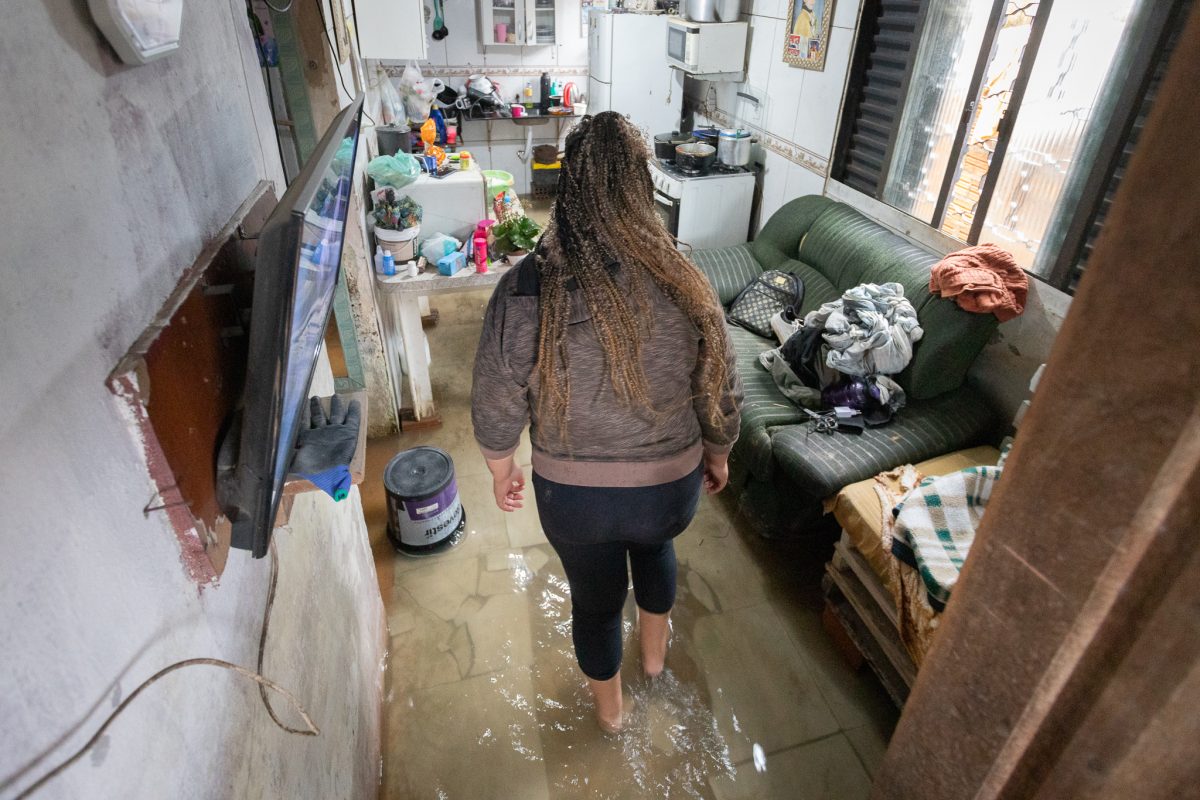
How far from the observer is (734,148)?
400cm

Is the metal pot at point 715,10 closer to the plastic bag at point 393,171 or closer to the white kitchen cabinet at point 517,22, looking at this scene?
the white kitchen cabinet at point 517,22

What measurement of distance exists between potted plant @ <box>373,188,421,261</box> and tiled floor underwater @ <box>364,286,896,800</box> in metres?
1.12

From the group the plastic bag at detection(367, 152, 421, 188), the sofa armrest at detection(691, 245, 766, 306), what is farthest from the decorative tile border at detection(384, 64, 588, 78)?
the plastic bag at detection(367, 152, 421, 188)

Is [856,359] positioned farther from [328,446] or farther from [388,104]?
[388,104]

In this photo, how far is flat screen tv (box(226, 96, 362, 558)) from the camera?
0.64 metres

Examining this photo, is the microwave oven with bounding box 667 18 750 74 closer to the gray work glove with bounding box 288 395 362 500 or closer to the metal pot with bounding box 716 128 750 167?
the metal pot with bounding box 716 128 750 167

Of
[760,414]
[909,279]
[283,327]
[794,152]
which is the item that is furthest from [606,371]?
[794,152]

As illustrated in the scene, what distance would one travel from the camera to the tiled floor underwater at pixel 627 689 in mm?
1777

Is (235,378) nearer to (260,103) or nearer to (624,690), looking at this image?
(260,103)

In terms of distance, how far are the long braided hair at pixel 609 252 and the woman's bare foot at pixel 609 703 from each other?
3.26 feet

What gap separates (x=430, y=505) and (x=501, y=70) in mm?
4664

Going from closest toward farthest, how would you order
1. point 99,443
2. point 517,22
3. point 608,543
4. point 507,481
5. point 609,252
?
1. point 99,443
2. point 609,252
3. point 608,543
4. point 507,481
5. point 517,22

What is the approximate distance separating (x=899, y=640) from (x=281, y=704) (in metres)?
1.59

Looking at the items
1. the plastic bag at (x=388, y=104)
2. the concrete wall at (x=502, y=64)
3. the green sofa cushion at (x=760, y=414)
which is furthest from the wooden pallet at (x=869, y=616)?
the concrete wall at (x=502, y=64)
